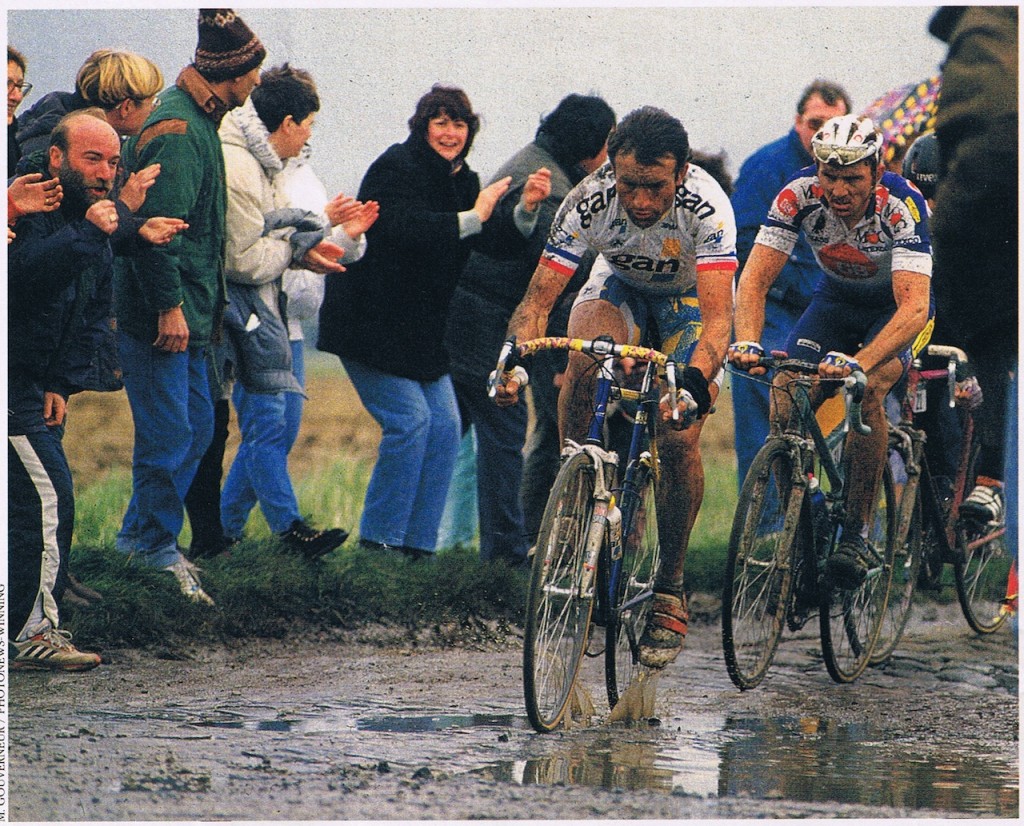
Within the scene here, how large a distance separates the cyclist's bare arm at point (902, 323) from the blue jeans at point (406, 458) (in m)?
2.57

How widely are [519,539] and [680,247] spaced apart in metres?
2.61

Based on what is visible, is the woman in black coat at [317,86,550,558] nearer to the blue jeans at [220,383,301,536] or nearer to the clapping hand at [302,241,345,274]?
the clapping hand at [302,241,345,274]

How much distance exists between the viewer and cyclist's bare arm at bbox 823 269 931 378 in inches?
307

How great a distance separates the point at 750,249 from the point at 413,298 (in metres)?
1.99

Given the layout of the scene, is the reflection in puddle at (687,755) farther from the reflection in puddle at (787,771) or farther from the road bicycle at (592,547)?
the road bicycle at (592,547)

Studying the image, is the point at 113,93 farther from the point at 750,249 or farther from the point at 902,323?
the point at 902,323

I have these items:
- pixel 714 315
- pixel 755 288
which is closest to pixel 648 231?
pixel 714 315

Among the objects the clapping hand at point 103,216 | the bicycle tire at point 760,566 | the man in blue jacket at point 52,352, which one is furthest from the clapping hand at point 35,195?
the bicycle tire at point 760,566

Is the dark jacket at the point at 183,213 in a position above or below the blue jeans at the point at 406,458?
above

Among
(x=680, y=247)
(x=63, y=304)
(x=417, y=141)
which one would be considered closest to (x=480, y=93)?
(x=417, y=141)

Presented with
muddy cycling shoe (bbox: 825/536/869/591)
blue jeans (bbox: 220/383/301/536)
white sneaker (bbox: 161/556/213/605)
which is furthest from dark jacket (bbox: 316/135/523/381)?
muddy cycling shoe (bbox: 825/536/869/591)

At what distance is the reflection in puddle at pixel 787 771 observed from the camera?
5.90 metres

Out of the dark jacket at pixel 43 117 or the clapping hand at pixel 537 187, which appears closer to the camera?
the dark jacket at pixel 43 117

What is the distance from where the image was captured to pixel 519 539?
9.61 metres
